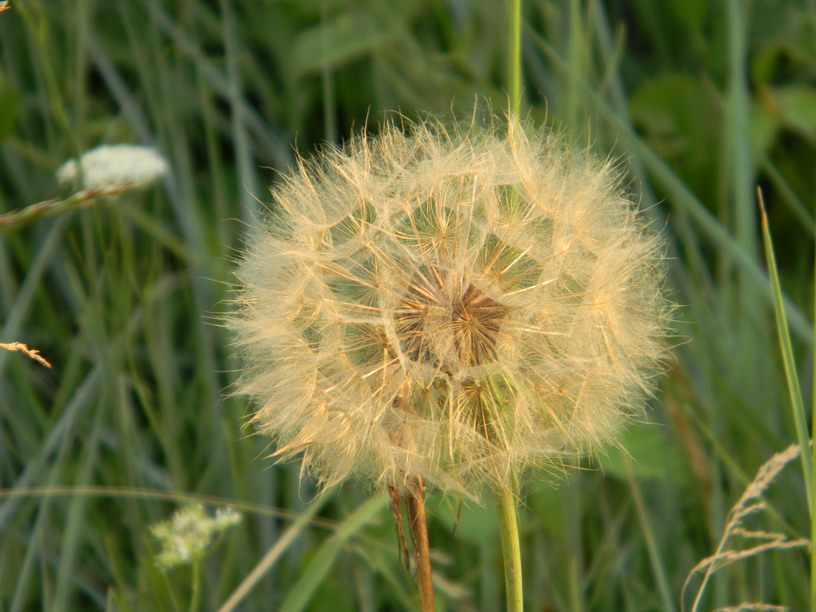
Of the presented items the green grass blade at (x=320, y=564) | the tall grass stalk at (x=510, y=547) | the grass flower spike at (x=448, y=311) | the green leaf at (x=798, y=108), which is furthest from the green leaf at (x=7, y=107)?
the green leaf at (x=798, y=108)

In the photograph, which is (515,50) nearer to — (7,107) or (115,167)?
(115,167)

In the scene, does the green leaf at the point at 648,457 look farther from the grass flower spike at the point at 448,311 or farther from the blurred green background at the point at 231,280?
the grass flower spike at the point at 448,311

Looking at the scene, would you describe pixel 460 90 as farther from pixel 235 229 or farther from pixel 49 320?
pixel 49 320

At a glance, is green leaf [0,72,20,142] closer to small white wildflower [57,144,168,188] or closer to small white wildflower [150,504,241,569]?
small white wildflower [57,144,168,188]

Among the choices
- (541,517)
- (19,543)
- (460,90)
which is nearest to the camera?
(541,517)

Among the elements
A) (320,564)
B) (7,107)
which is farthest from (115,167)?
(320,564)

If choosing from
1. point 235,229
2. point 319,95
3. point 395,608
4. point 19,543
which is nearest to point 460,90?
point 319,95
